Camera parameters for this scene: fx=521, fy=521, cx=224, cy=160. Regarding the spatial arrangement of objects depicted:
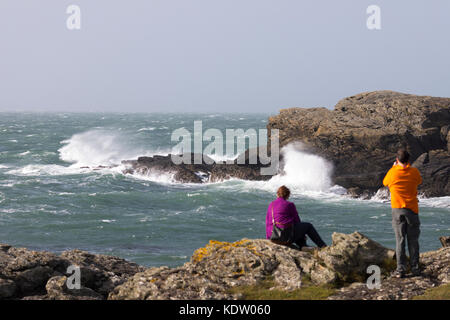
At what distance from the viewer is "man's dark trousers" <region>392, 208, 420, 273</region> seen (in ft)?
32.6

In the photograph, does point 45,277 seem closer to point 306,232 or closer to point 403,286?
point 306,232

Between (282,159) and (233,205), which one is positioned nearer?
(233,205)

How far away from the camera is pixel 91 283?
1175 cm

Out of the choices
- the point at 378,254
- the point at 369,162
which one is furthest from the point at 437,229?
the point at 378,254

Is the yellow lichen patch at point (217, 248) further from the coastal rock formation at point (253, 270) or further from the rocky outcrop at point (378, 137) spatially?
the rocky outcrop at point (378, 137)

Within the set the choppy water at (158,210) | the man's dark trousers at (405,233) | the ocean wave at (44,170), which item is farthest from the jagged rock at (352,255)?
the ocean wave at (44,170)

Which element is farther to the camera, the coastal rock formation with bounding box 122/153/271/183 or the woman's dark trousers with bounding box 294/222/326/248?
the coastal rock formation with bounding box 122/153/271/183

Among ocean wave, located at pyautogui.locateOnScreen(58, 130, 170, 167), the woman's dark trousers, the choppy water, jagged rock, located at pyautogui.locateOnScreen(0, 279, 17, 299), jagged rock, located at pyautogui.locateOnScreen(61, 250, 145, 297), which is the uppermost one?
the woman's dark trousers

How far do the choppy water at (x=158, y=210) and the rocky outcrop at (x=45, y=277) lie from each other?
31.5 feet

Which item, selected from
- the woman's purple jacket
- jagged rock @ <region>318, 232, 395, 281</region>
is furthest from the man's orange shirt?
the woman's purple jacket

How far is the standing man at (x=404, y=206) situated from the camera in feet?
32.4

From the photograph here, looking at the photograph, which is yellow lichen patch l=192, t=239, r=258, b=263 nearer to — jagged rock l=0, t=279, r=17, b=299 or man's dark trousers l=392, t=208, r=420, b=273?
man's dark trousers l=392, t=208, r=420, b=273
